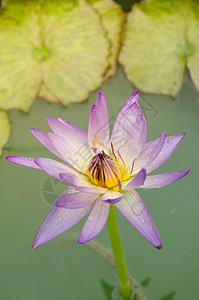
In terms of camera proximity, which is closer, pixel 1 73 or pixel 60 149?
pixel 60 149

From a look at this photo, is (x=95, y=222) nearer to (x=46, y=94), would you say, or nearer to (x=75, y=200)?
(x=75, y=200)

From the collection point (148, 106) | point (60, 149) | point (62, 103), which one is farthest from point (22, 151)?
point (60, 149)

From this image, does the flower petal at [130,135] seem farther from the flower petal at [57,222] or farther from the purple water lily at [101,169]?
the flower petal at [57,222]

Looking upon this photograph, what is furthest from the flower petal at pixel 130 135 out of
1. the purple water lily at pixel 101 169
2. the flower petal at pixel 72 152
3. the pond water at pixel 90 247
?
the pond water at pixel 90 247

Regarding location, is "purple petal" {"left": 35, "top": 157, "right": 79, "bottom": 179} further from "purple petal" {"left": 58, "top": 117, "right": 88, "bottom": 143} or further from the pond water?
the pond water

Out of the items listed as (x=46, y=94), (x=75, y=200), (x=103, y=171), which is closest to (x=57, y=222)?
(x=75, y=200)

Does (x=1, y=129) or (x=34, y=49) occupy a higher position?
(x=34, y=49)

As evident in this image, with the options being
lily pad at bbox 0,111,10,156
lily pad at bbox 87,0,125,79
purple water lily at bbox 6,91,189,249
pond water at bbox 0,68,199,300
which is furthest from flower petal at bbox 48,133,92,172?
lily pad at bbox 87,0,125,79

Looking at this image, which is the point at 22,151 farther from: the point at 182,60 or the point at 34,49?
the point at 182,60
